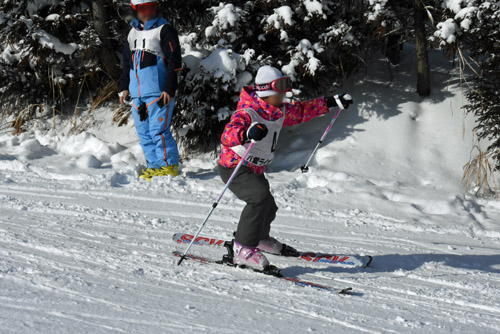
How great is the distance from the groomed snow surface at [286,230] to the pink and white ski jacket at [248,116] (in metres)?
0.77

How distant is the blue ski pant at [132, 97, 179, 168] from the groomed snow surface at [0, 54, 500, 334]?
27 cm

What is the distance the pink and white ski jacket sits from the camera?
12.5 ft

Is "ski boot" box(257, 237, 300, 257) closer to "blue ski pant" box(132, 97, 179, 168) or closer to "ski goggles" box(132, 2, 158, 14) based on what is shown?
"blue ski pant" box(132, 97, 179, 168)

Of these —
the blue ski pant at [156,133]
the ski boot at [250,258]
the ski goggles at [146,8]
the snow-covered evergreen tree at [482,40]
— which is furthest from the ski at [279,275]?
the snow-covered evergreen tree at [482,40]

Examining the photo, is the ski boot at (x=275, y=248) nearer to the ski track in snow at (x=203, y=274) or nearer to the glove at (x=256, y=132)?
the ski track in snow at (x=203, y=274)

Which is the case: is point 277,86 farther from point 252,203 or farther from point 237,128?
point 252,203

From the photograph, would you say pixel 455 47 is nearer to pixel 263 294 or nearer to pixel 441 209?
pixel 441 209

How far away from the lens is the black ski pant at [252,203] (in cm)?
386

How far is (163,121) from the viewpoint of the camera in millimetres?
6449

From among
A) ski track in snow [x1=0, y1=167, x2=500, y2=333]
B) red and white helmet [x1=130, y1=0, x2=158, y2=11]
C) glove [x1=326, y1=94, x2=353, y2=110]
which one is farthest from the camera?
red and white helmet [x1=130, y1=0, x2=158, y2=11]

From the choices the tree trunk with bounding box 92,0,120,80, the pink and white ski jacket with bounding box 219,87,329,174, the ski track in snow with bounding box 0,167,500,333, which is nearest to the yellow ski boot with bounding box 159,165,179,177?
the ski track in snow with bounding box 0,167,500,333

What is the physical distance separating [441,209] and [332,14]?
3142mm

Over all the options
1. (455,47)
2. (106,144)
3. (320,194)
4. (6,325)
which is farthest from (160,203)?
(455,47)

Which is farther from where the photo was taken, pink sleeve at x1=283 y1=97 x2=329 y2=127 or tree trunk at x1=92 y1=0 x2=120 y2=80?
tree trunk at x1=92 y1=0 x2=120 y2=80
